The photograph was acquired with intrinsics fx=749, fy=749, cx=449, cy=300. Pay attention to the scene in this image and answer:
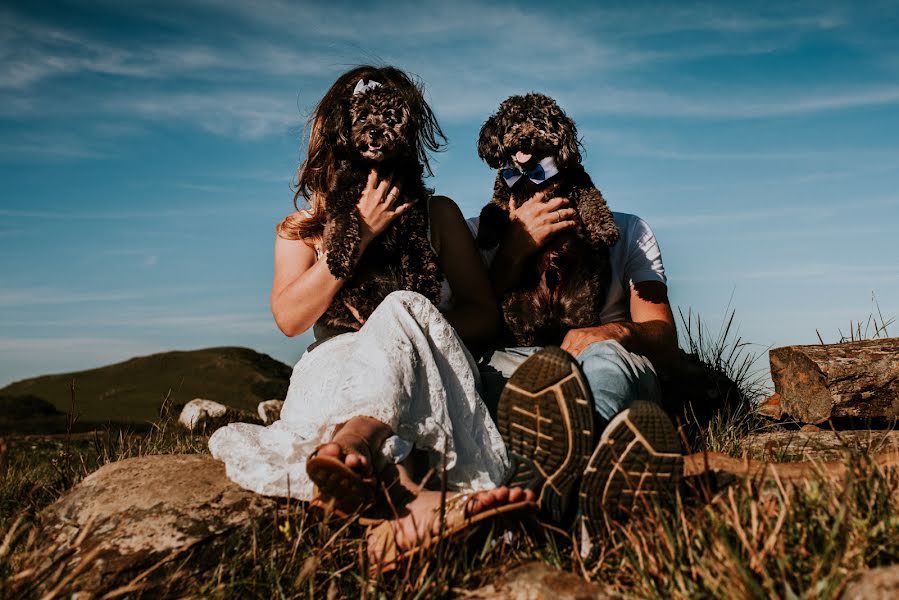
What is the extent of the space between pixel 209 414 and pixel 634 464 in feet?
19.4

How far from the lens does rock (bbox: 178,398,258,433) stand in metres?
6.82

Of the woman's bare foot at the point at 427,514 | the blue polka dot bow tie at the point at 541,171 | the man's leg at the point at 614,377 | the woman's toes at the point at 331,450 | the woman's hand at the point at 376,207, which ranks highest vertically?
the blue polka dot bow tie at the point at 541,171

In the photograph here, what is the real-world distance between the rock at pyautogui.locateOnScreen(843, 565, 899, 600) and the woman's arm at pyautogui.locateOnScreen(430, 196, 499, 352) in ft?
7.04

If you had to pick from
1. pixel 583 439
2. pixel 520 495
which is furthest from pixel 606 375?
pixel 520 495

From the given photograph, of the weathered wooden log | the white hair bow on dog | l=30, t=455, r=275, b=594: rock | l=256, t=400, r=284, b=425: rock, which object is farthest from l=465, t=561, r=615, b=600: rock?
l=256, t=400, r=284, b=425: rock

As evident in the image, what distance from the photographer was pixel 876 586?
5.37 ft

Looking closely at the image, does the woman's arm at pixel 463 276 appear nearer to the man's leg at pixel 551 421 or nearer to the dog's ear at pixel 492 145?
the dog's ear at pixel 492 145

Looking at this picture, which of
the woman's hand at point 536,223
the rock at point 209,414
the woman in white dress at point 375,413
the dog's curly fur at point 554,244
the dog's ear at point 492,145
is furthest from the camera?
the rock at point 209,414

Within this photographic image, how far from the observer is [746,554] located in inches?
78.8

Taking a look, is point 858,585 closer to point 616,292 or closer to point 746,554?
point 746,554

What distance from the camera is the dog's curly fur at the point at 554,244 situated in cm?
385

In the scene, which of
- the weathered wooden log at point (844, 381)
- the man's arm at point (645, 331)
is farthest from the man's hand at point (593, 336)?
the weathered wooden log at point (844, 381)

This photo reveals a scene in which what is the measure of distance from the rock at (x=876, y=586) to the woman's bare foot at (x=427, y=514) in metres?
0.90

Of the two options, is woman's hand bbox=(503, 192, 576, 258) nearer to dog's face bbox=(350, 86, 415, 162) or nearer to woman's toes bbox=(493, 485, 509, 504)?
dog's face bbox=(350, 86, 415, 162)
